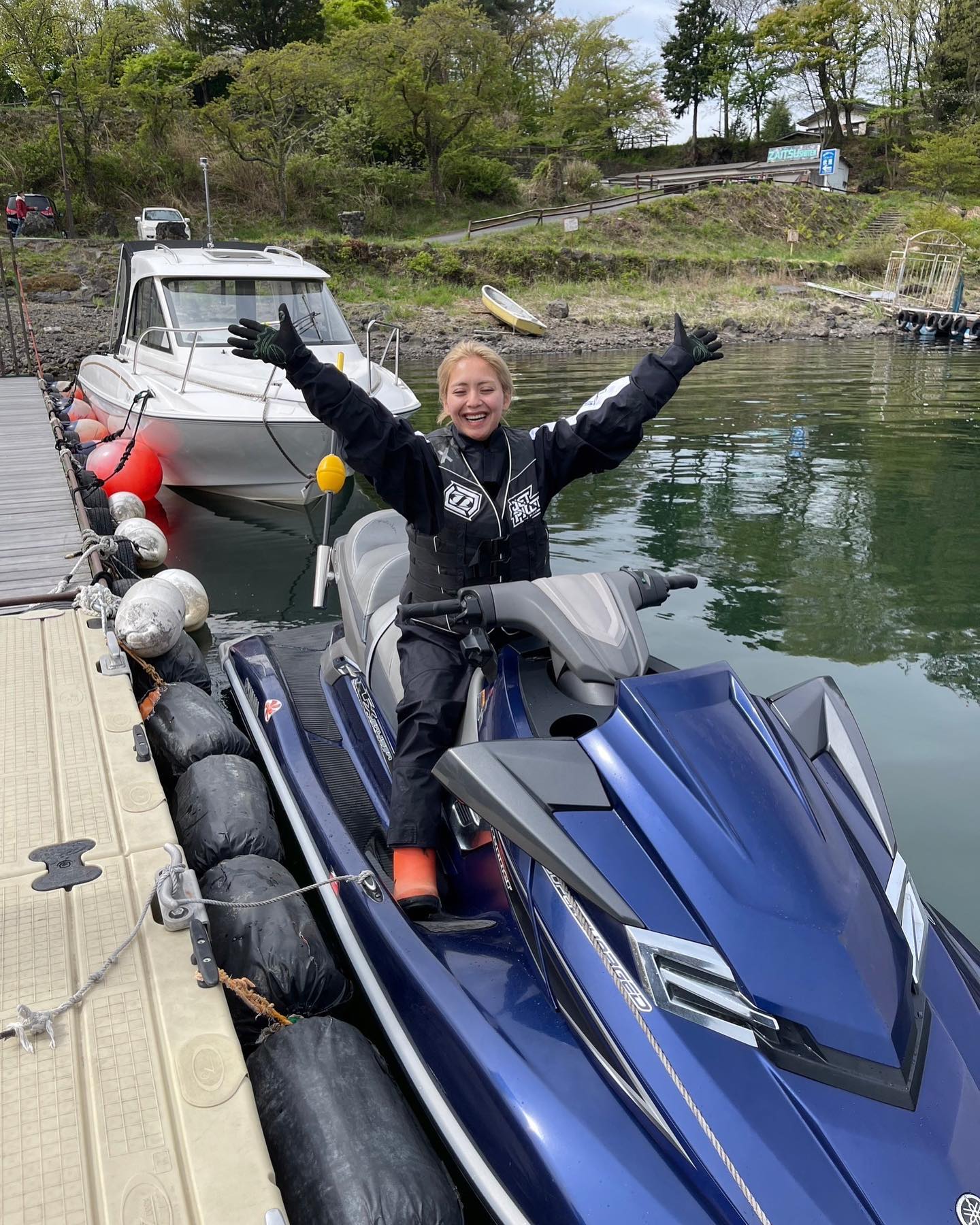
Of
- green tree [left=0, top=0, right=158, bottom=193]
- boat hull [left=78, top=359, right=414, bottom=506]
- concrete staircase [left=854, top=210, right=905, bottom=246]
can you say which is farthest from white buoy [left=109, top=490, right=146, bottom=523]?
concrete staircase [left=854, top=210, right=905, bottom=246]

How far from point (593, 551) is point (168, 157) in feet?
101

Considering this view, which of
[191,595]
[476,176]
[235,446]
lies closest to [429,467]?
[191,595]

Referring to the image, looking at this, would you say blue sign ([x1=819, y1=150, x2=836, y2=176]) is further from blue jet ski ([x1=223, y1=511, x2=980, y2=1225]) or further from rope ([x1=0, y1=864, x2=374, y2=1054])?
rope ([x1=0, y1=864, x2=374, y2=1054])

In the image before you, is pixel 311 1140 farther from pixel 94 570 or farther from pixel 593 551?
pixel 593 551

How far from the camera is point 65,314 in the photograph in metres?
21.0

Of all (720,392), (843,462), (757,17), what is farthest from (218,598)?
(757,17)

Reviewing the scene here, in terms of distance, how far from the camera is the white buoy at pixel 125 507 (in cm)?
726

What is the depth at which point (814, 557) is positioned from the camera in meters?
6.33

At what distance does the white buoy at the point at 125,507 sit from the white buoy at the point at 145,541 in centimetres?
96

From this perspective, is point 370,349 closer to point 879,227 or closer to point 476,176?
point 476,176

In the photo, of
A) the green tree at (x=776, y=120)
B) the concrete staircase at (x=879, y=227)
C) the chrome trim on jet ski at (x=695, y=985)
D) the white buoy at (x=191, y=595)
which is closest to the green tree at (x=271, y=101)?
the concrete staircase at (x=879, y=227)

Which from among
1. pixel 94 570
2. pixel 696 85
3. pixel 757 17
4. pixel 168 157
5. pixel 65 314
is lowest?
pixel 94 570

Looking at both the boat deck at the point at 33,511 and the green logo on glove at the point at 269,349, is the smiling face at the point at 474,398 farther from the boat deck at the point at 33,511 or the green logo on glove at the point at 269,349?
the boat deck at the point at 33,511

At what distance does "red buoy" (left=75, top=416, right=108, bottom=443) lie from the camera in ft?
31.4
